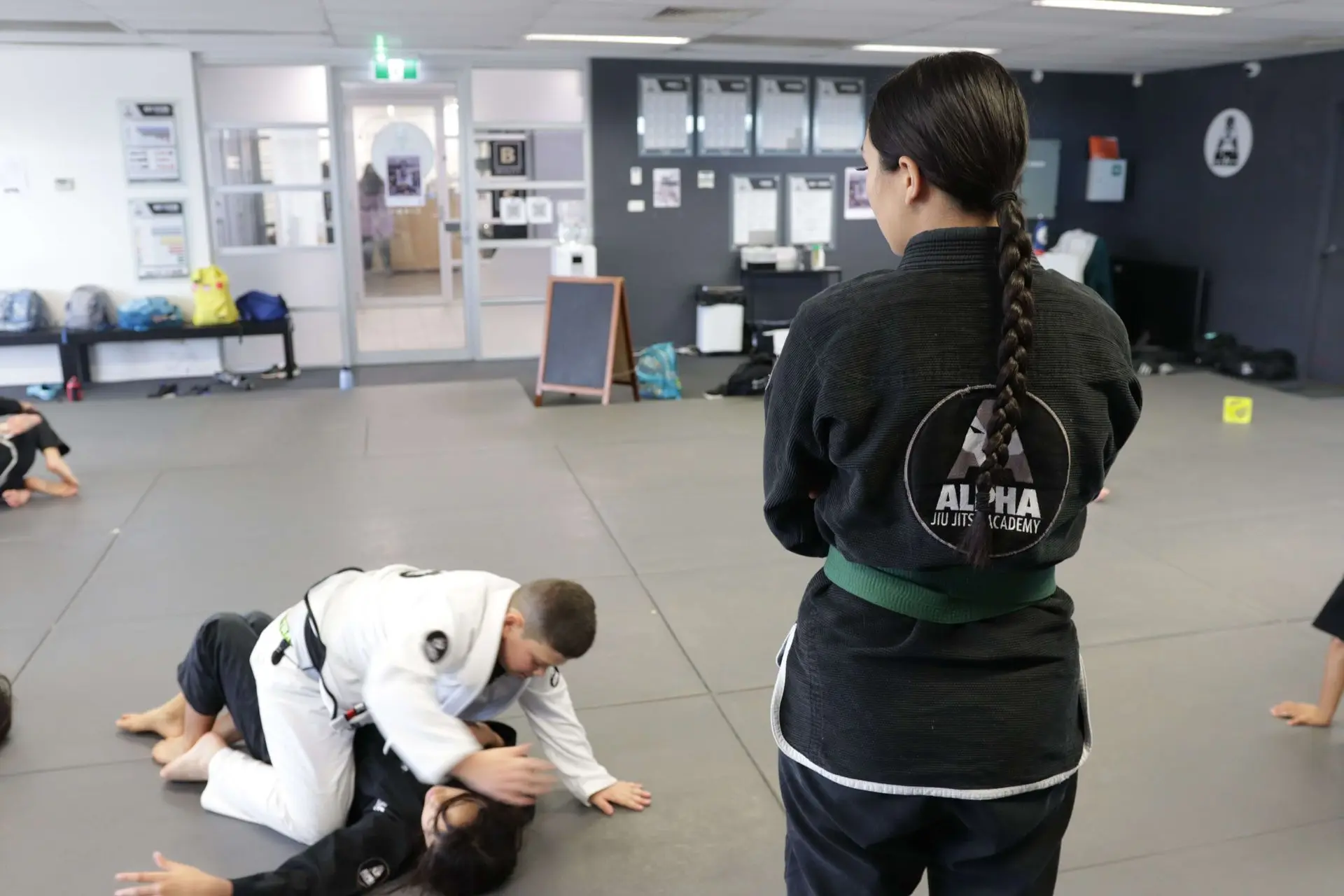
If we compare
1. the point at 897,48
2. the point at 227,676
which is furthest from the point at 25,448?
the point at 897,48

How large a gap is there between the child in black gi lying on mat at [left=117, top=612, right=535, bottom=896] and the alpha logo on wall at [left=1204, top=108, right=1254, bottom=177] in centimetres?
938

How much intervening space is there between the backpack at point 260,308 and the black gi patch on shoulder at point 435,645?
731 cm

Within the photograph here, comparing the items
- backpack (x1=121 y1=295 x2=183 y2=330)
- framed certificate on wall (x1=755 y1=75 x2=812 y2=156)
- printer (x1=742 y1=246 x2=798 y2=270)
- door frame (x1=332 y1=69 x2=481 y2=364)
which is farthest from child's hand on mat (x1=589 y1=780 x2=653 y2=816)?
framed certificate on wall (x1=755 y1=75 x2=812 y2=156)

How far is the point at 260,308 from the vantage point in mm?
9039

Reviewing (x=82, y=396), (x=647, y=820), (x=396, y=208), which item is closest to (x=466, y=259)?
(x=396, y=208)

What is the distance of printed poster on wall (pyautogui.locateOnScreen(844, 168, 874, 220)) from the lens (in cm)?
1040

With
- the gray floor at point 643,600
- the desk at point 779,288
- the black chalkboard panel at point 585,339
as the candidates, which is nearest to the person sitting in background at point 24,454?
the gray floor at point 643,600

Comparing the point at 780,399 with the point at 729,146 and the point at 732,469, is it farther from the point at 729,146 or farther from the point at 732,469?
the point at 729,146

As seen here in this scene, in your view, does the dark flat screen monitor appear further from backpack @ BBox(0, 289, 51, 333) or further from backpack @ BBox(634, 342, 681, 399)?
backpack @ BBox(0, 289, 51, 333)

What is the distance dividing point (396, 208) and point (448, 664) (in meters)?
8.05

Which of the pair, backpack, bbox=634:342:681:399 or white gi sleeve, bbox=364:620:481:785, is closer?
white gi sleeve, bbox=364:620:481:785

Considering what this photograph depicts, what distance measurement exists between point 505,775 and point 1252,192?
31.4ft

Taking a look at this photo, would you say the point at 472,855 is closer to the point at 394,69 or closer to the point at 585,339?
the point at 585,339

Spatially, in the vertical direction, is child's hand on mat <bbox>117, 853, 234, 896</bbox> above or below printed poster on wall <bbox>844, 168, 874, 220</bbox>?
below
